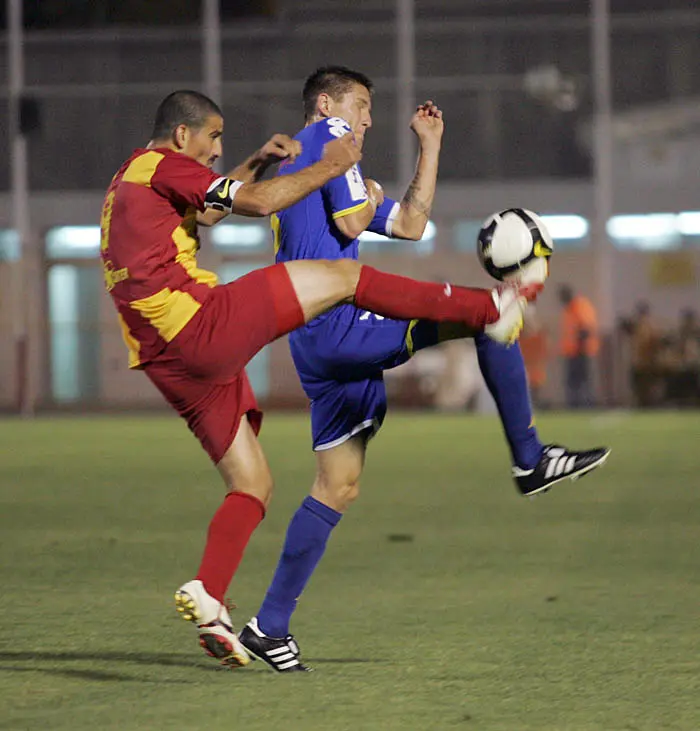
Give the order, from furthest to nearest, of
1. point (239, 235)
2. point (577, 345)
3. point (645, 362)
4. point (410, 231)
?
point (239, 235), point (645, 362), point (577, 345), point (410, 231)

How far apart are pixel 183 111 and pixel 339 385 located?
3.63ft

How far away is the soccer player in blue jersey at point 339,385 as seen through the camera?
561cm

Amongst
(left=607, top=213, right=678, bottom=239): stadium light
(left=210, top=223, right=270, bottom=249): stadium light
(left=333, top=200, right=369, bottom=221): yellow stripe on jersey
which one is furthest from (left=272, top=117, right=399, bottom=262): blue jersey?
(left=210, top=223, right=270, bottom=249): stadium light

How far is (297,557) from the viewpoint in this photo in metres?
5.68

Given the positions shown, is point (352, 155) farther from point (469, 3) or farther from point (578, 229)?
point (469, 3)

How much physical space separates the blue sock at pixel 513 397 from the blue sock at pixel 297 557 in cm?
69

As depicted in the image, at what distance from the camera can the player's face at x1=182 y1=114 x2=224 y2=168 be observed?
17.9 ft

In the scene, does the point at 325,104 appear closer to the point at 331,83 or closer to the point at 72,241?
the point at 331,83

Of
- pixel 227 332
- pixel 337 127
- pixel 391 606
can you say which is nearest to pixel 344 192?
pixel 337 127

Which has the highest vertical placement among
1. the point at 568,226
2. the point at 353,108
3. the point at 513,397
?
the point at 353,108

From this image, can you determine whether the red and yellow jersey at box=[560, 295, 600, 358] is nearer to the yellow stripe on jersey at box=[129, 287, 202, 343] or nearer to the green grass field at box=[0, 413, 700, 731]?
the green grass field at box=[0, 413, 700, 731]

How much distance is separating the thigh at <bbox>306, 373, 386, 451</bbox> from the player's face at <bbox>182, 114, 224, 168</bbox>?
921mm

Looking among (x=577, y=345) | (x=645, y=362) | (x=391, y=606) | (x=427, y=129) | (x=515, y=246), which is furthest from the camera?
(x=645, y=362)

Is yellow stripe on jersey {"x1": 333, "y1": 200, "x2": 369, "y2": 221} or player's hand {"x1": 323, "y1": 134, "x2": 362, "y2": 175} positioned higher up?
player's hand {"x1": 323, "y1": 134, "x2": 362, "y2": 175}
